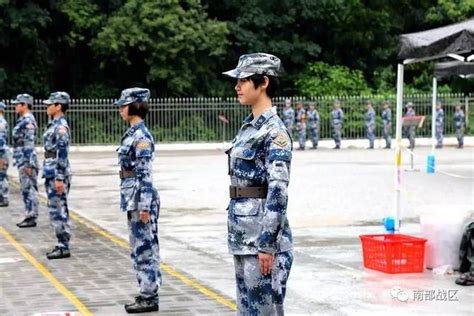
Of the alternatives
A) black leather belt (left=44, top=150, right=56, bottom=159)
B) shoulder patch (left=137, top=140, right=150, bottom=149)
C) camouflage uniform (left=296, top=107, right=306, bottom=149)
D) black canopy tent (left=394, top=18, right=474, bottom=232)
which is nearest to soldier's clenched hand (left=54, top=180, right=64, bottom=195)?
black leather belt (left=44, top=150, right=56, bottom=159)

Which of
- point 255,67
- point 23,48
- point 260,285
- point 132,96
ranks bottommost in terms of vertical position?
point 260,285

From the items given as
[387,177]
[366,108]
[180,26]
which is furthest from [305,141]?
[387,177]

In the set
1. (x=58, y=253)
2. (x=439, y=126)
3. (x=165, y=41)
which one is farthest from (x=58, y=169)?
(x=165, y=41)

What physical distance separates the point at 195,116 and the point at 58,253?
102 feet

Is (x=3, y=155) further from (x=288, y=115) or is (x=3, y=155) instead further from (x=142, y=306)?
(x=288, y=115)

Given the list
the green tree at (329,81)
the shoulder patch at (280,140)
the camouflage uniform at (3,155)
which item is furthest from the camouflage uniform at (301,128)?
the shoulder patch at (280,140)

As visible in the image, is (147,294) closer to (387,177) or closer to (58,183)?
(58,183)

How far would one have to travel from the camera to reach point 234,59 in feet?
163

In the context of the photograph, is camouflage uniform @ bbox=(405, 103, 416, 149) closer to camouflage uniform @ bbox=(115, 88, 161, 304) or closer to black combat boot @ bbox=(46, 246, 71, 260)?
black combat boot @ bbox=(46, 246, 71, 260)

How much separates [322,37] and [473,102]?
10382 mm

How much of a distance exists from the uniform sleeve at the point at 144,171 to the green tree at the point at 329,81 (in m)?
39.3

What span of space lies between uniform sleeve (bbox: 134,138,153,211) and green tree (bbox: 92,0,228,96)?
3494 cm

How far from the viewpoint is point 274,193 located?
20.0 ft

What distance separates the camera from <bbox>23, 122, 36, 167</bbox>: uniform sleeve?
15344 mm
